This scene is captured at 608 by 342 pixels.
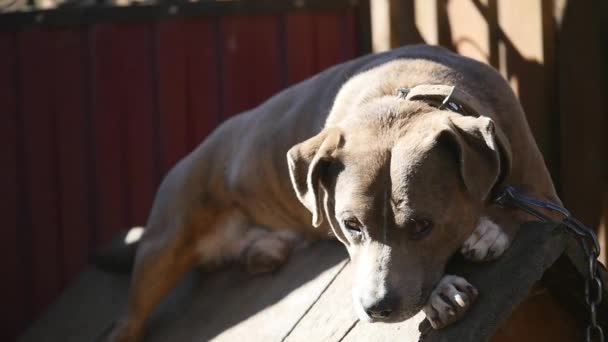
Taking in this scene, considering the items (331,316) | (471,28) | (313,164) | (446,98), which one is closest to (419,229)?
(313,164)

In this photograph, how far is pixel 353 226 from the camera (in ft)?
9.53

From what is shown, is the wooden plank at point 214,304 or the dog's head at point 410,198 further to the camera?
the wooden plank at point 214,304

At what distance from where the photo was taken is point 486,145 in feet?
9.08

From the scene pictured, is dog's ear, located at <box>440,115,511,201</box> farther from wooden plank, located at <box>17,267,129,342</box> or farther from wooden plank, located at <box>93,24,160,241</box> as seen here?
wooden plank, located at <box>93,24,160,241</box>

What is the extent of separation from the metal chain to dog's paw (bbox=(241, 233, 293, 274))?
55.3 inches

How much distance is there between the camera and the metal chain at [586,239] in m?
2.91

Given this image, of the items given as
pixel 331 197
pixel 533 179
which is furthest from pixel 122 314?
pixel 533 179

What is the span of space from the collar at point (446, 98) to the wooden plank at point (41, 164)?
3.12 metres

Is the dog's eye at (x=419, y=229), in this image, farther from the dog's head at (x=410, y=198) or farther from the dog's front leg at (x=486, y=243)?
Result: the dog's front leg at (x=486, y=243)

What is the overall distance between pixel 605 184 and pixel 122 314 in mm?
2305

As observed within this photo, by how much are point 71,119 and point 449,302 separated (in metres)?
3.52

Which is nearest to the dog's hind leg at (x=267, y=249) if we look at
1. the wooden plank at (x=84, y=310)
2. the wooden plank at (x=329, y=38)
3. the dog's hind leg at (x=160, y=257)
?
the dog's hind leg at (x=160, y=257)

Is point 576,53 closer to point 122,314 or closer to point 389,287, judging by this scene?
point 389,287

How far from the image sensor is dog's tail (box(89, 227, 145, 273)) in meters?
5.08
